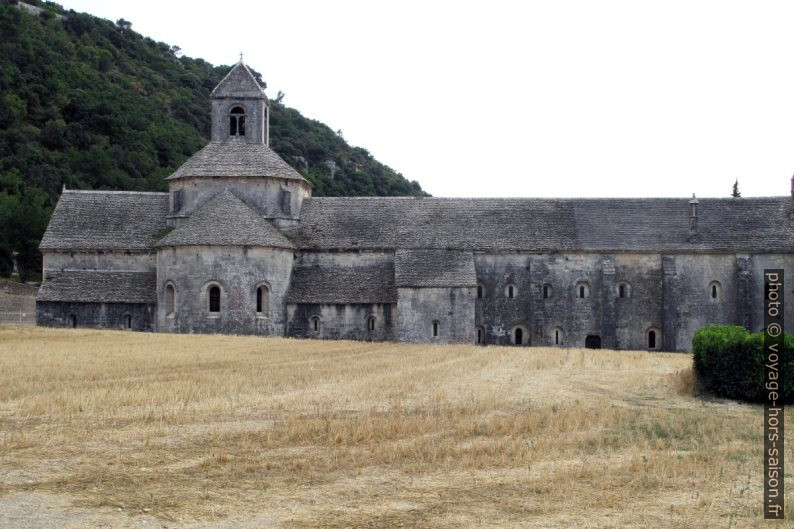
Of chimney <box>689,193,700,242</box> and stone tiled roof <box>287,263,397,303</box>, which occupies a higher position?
chimney <box>689,193,700,242</box>

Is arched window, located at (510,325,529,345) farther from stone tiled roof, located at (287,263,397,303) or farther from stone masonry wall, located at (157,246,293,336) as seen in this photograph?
stone masonry wall, located at (157,246,293,336)

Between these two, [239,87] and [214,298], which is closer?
[214,298]

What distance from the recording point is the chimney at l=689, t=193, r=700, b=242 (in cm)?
5231

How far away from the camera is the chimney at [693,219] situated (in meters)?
52.3

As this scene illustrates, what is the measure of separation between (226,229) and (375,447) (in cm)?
3346

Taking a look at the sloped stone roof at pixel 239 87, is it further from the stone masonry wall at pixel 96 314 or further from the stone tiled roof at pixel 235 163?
the stone masonry wall at pixel 96 314

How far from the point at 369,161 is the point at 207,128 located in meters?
23.8

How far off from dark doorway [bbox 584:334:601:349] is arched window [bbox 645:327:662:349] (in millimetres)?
2794

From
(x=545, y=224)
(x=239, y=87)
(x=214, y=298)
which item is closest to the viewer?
(x=214, y=298)

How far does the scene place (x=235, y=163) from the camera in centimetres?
5359

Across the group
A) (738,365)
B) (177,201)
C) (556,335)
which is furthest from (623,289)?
(738,365)

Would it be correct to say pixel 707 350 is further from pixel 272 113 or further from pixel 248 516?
pixel 272 113

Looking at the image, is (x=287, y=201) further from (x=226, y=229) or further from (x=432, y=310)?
(x=432, y=310)

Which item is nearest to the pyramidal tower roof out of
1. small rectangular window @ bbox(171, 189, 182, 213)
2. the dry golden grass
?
small rectangular window @ bbox(171, 189, 182, 213)
